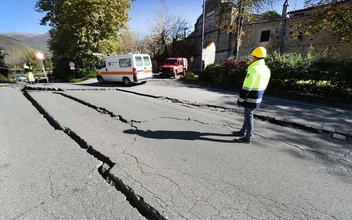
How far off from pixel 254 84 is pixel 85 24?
22.0m

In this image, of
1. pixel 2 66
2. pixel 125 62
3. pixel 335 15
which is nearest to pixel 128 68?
pixel 125 62

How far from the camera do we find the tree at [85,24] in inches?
736

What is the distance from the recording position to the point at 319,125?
4809 millimetres

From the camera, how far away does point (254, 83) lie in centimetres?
346

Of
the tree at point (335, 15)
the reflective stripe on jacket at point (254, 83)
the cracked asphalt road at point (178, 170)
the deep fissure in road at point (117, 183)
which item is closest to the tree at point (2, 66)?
the cracked asphalt road at point (178, 170)

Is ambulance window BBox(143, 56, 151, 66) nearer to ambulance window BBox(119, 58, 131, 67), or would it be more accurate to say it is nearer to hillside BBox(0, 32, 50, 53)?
ambulance window BBox(119, 58, 131, 67)

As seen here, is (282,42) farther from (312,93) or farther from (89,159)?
(89,159)

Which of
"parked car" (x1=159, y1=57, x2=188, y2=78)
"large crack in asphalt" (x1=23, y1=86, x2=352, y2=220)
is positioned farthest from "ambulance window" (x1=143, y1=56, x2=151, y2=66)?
"large crack in asphalt" (x1=23, y1=86, x2=352, y2=220)

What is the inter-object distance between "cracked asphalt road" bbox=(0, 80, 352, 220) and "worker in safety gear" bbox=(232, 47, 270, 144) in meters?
0.70

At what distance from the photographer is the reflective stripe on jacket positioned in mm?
3408

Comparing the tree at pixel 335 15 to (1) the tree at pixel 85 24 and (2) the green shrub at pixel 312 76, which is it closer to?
(2) the green shrub at pixel 312 76

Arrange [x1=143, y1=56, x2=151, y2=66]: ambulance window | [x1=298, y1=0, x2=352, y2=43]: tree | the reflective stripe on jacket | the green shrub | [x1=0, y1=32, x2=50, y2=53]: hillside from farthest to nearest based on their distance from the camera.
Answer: [x1=0, y1=32, x2=50, y2=53]: hillside → [x1=143, y1=56, x2=151, y2=66]: ambulance window → [x1=298, y1=0, x2=352, y2=43]: tree → the green shrub → the reflective stripe on jacket

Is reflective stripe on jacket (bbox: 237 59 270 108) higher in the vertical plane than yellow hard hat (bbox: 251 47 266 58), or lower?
lower

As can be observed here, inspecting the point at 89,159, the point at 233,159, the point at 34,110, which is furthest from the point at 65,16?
the point at 233,159
